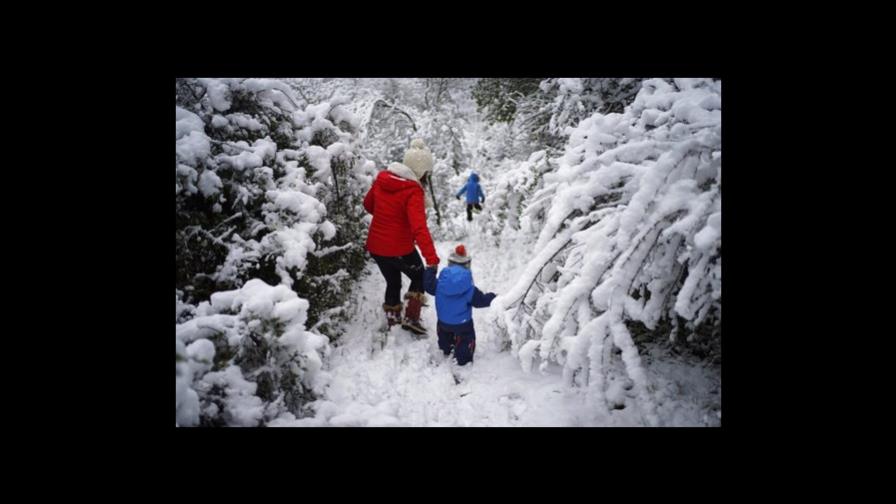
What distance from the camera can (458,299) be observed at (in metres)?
3.40

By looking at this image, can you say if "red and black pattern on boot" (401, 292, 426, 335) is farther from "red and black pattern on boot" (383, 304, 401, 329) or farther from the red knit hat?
the red knit hat

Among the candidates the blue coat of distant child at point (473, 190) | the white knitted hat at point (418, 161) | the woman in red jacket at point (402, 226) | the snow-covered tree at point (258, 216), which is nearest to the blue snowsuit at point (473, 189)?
the blue coat of distant child at point (473, 190)

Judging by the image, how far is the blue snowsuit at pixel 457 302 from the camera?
3.38 metres

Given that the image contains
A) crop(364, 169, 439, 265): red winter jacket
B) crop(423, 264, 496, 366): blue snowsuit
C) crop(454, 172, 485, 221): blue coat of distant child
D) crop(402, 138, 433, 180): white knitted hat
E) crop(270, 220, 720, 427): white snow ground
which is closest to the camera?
crop(270, 220, 720, 427): white snow ground

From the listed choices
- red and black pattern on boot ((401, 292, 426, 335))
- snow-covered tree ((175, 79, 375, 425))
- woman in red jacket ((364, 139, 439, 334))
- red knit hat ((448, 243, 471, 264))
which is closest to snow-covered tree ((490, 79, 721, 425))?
red knit hat ((448, 243, 471, 264))

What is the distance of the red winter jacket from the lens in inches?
138

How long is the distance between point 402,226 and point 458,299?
→ 887 mm

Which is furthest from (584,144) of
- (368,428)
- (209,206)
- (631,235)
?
(209,206)

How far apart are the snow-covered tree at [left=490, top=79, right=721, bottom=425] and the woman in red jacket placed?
1.21 m

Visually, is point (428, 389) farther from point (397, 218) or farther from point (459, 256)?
point (397, 218)

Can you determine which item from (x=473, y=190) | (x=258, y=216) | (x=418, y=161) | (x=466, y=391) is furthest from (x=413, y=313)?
(x=473, y=190)

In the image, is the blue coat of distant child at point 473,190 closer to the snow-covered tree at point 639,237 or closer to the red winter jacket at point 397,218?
the red winter jacket at point 397,218
